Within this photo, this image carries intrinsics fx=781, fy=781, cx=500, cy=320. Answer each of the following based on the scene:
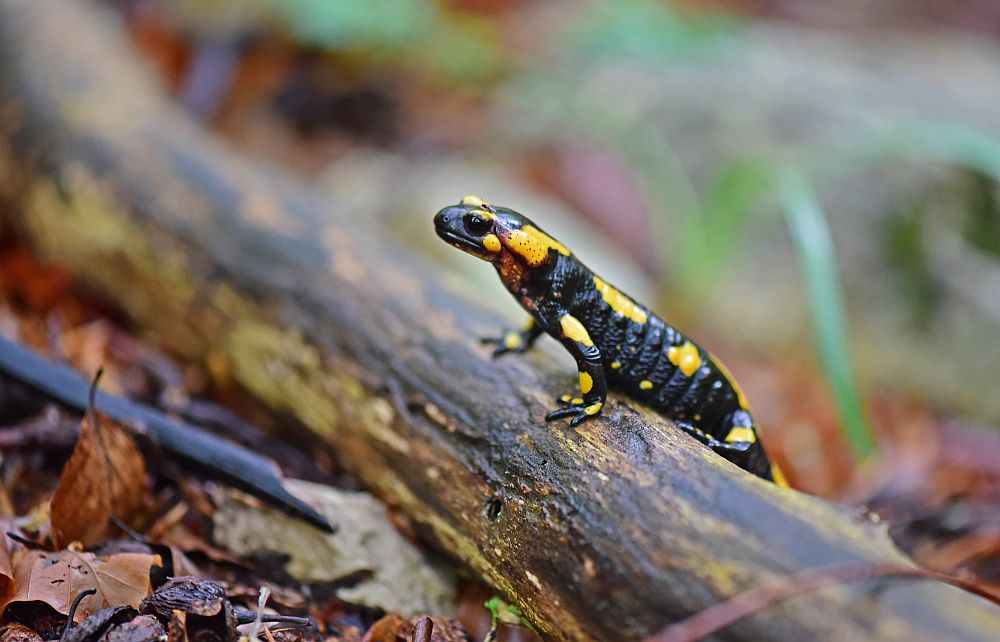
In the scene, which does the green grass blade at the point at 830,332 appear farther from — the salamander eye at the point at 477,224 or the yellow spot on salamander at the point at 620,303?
the salamander eye at the point at 477,224

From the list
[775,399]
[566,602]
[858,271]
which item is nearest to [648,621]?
[566,602]

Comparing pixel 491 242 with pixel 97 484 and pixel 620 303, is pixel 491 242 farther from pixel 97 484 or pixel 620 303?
pixel 97 484

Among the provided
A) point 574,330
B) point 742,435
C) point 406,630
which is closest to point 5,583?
point 406,630

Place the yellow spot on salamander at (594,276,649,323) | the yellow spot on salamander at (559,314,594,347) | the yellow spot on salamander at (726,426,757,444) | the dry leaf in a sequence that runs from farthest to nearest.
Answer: the yellow spot on salamander at (594,276,649,323), the yellow spot on salamander at (726,426,757,444), the yellow spot on salamander at (559,314,594,347), the dry leaf

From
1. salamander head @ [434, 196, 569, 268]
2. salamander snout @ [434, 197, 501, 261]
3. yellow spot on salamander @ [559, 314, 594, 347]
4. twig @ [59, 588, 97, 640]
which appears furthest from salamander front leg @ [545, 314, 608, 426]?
twig @ [59, 588, 97, 640]

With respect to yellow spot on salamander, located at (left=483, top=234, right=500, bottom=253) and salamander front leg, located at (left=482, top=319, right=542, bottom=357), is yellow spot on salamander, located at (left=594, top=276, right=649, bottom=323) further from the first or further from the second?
yellow spot on salamander, located at (left=483, top=234, right=500, bottom=253)

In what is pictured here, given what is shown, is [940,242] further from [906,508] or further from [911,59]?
[911,59]

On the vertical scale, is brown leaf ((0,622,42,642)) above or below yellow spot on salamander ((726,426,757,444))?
below
